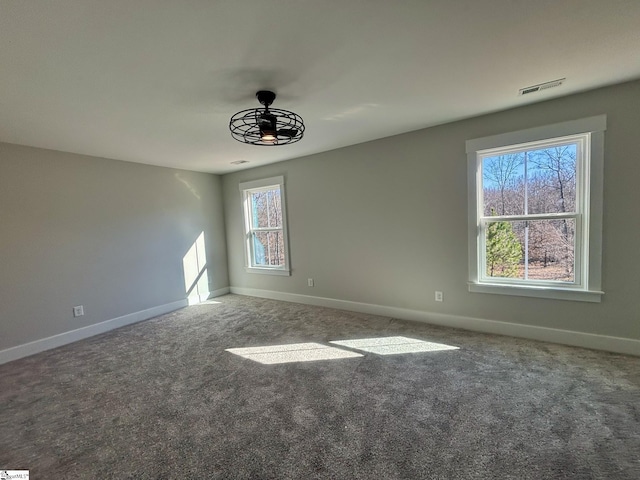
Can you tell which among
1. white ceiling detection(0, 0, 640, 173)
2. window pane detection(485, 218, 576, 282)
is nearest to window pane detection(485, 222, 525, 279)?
window pane detection(485, 218, 576, 282)

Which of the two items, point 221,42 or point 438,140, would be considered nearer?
point 221,42

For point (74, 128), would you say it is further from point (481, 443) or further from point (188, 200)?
point (481, 443)

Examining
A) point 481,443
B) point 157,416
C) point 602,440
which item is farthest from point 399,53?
point 157,416

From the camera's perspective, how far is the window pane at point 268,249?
16.6 feet

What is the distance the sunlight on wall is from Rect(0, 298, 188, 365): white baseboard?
0.32 m

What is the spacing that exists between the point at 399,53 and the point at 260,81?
1010 mm

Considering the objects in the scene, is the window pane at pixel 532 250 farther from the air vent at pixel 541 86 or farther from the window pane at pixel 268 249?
the window pane at pixel 268 249

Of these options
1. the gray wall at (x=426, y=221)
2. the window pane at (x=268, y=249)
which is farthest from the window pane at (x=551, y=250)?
the window pane at (x=268, y=249)

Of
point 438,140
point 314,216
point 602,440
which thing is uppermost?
point 438,140

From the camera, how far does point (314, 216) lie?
14.6 feet

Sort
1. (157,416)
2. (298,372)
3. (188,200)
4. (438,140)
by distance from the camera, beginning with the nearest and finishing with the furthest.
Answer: (157,416), (298,372), (438,140), (188,200)

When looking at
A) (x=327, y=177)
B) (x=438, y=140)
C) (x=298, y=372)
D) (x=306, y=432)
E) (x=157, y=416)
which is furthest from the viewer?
(x=327, y=177)

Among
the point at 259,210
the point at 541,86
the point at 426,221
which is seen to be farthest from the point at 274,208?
the point at 541,86

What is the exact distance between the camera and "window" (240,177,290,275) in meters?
4.87
